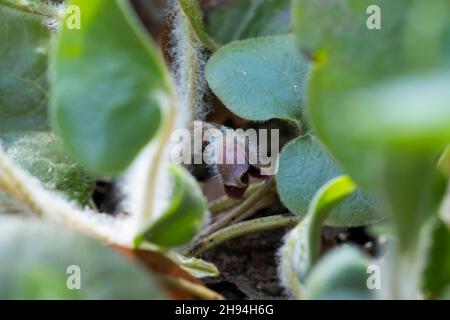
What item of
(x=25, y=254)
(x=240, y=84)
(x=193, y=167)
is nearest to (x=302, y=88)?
(x=240, y=84)

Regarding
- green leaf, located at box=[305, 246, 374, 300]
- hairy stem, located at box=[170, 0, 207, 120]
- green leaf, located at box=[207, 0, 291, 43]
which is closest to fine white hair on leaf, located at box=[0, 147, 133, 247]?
green leaf, located at box=[305, 246, 374, 300]

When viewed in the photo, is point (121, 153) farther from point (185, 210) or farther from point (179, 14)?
point (179, 14)

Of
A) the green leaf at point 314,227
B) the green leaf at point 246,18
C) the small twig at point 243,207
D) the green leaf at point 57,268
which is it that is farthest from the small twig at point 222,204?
the green leaf at point 57,268

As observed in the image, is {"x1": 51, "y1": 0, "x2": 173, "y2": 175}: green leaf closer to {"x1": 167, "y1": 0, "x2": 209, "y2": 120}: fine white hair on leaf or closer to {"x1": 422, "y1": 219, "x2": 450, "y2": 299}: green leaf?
{"x1": 422, "y1": 219, "x2": 450, "y2": 299}: green leaf

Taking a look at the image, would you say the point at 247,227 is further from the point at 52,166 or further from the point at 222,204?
the point at 52,166

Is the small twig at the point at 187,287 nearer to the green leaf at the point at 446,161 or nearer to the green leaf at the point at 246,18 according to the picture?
the green leaf at the point at 446,161

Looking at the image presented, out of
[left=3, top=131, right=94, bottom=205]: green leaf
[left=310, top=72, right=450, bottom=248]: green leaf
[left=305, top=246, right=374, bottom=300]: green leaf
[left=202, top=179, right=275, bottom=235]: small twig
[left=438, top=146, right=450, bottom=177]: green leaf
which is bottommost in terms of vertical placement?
[left=305, top=246, right=374, bottom=300]: green leaf
